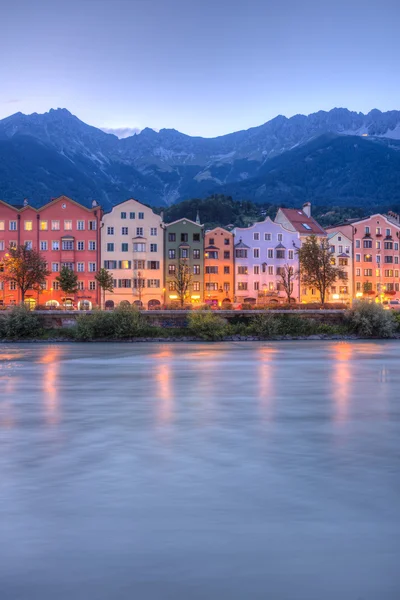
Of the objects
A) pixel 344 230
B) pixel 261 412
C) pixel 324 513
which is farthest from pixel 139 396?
pixel 344 230

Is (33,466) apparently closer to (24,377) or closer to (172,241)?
(24,377)

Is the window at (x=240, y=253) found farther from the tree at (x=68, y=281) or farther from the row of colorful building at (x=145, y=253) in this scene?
the tree at (x=68, y=281)

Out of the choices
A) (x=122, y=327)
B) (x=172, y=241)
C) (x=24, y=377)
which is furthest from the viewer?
(x=172, y=241)

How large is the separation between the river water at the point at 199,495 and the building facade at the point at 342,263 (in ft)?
262

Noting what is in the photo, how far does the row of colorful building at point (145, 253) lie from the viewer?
97500 millimetres

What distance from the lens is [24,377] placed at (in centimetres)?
4006

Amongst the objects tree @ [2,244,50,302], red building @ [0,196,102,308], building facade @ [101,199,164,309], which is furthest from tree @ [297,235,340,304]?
tree @ [2,244,50,302]

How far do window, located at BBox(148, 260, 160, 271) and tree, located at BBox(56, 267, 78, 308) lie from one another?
12.6m

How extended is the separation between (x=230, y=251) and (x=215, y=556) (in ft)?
311

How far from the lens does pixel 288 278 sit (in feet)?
333

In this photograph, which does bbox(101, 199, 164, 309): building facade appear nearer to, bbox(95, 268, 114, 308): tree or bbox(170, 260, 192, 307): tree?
bbox(170, 260, 192, 307): tree

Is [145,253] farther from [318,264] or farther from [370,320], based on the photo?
[370,320]

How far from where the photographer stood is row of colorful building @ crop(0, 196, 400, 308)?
9750 cm

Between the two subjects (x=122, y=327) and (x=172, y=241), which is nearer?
(x=122, y=327)
